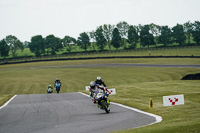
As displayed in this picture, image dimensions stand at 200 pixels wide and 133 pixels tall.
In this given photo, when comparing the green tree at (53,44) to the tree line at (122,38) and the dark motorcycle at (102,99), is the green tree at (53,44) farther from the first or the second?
the dark motorcycle at (102,99)

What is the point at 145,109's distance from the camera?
52.0 ft

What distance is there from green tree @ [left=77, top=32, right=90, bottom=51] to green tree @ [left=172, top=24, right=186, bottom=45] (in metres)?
43.6

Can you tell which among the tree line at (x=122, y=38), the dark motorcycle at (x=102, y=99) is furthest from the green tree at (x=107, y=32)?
the dark motorcycle at (x=102, y=99)

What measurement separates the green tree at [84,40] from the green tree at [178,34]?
4356 centimetres

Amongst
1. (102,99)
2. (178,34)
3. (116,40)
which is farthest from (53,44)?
(102,99)

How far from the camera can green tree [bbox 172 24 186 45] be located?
145m

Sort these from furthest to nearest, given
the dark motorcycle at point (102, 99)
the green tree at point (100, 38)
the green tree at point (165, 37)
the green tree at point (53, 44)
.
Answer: the green tree at point (53, 44) < the green tree at point (100, 38) < the green tree at point (165, 37) < the dark motorcycle at point (102, 99)

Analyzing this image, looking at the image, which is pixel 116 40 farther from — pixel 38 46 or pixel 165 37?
pixel 38 46

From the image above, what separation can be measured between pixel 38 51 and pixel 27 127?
143 metres

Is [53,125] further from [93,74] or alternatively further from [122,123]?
[93,74]

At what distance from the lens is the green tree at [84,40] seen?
162625mm

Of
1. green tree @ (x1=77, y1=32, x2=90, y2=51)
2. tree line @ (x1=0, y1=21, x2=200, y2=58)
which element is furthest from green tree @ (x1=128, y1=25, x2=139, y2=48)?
green tree @ (x1=77, y1=32, x2=90, y2=51)

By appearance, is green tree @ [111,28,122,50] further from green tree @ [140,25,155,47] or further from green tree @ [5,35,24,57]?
green tree @ [5,35,24,57]

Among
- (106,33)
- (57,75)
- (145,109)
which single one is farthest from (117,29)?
(145,109)
